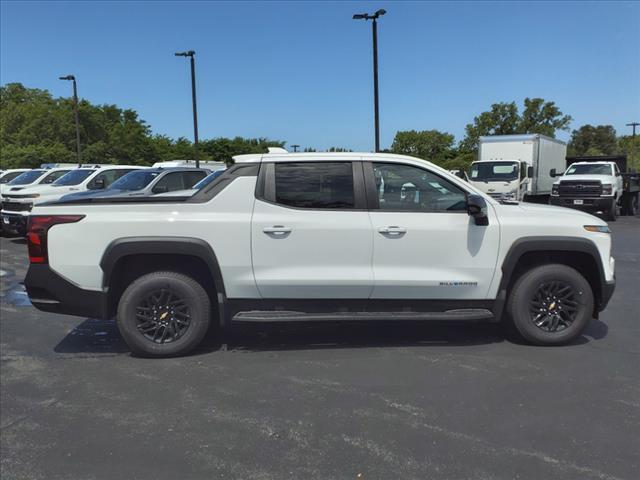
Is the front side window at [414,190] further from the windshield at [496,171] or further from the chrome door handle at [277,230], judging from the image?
the windshield at [496,171]

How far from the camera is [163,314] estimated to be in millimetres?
4664

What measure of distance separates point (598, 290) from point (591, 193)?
14.8m

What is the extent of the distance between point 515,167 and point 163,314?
55.7ft

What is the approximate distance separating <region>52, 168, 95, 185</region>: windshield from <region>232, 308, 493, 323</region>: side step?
1044 centimetres

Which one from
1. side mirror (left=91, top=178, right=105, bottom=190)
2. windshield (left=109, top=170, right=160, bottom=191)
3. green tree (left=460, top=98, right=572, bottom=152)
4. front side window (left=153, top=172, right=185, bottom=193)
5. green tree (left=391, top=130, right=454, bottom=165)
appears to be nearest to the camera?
front side window (left=153, top=172, right=185, bottom=193)

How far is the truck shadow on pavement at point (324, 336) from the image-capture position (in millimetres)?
5039

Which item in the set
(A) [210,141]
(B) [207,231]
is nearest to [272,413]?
(B) [207,231]

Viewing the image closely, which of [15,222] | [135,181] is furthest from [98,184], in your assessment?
[15,222]

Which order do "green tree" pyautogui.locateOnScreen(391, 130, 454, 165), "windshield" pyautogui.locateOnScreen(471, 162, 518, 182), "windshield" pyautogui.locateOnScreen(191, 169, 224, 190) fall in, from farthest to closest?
"green tree" pyautogui.locateOnScreen(391, 130, 454, 165) → "windshield" pyautogui.locateOnScreen(471, 162, 518, 182) → "windshield" pyautogui.locateOnScreen(191, 169, 224, 190)

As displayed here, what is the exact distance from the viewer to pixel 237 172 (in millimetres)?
4727

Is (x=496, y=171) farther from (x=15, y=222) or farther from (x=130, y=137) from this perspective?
(x=130, y=137)

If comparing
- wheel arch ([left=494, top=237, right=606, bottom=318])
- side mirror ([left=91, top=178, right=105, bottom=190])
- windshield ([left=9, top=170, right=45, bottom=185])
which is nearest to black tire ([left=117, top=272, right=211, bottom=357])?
wheel arch ([left=494, top=237, right=606, bottom=318])

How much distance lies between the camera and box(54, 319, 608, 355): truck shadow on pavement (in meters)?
5.04

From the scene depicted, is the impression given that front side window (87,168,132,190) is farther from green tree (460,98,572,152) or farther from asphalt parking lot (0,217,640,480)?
green tree (460,98,572,152)
